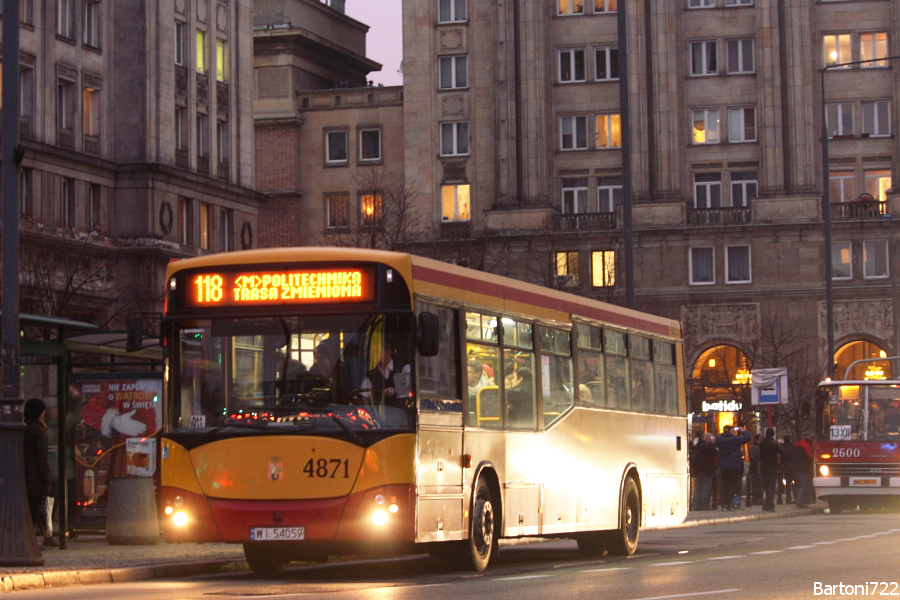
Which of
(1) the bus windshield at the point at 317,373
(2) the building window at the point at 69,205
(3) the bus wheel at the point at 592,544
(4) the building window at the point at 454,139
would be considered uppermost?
(4) the building window at the point at 454,139

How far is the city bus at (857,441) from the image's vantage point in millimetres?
38031

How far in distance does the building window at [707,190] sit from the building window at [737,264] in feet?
10.5

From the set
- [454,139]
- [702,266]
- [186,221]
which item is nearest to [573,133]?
[454,139]

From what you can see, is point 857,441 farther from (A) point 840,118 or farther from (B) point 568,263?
(A) point 840,118

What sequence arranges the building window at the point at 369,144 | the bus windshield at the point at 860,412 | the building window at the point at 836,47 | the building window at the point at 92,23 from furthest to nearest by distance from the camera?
the building window at the point at 369,144 → the building window at the point at 836,47 → the building window at the point at 92,23 → the bus windshield at the point at 860,412

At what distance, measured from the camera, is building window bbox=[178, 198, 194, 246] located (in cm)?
5925

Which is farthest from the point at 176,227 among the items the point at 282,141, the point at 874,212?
the point at 874,212

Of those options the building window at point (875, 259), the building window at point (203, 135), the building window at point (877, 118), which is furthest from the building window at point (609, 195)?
the building window at point (203, 135)

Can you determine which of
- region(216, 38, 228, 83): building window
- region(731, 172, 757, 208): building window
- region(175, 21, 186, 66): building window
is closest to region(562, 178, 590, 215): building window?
region(731, 172, 757, 208): building window

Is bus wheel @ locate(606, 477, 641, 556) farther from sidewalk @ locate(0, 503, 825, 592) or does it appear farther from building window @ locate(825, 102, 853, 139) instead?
building window @ locate(825, 102, 853, 139)

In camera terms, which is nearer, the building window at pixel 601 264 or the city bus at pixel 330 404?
the city bus at pixel 330 404

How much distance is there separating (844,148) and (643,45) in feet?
32.5

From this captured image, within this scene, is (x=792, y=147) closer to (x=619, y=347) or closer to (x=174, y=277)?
(x=619, y=347)

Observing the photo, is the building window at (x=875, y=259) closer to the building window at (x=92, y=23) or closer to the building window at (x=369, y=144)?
the building window at (x=369, y=144)
